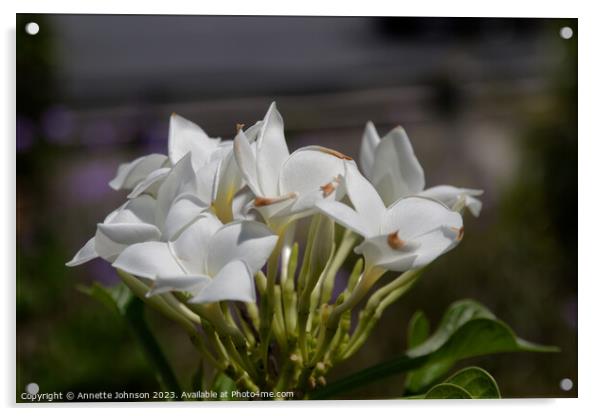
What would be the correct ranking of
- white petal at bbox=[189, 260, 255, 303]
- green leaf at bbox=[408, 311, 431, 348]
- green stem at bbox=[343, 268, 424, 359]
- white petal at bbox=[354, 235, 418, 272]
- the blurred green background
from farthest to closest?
1. the blurred green background
2. green leaf at bbox=[408, 311, 431, 348]
3. green stem at bbox=[343, 268, 424, 359]
4. white petal at bbox=[354, 235, 418, 272]
5. white petal at bbox=[189, 260, 255, 303]

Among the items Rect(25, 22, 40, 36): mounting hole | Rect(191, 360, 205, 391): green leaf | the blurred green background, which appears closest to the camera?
Rect(191, 360, 205, 391): green leaf

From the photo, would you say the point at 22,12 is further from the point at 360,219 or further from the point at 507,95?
the point at 507,95

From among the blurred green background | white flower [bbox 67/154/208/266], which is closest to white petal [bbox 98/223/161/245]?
white flower [bbox 67/154/208/266]

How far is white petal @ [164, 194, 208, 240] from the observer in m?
0.70

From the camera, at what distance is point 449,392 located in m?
0.85

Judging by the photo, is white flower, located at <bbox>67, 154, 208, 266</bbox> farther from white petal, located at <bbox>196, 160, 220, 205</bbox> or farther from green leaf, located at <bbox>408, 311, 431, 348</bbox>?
green leaf, located at <bbox>408, 311, 431, 348</bbox>

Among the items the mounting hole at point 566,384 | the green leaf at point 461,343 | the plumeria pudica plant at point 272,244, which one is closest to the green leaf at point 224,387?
the plumeria pudica plant at point 272,244

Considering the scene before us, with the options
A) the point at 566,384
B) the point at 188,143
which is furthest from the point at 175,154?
the point at 566,384

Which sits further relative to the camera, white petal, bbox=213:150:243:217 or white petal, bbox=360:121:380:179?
white petal, bbox=360:121:380:179

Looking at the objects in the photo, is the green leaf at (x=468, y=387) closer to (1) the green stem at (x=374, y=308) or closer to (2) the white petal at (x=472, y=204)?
(1) the green stem at (x=374, y=308)

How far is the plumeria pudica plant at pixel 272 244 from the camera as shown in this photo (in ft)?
2.31

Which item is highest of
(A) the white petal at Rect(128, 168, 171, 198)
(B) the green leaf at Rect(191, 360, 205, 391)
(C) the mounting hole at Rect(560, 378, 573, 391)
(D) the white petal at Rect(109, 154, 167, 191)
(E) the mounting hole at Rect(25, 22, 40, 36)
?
(E) the mounting hole at Rect(25, 22, 40, 36)

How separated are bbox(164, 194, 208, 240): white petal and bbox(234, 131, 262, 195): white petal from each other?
0.06 metres

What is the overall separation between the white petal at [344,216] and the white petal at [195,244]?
11 cm
